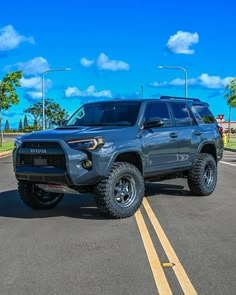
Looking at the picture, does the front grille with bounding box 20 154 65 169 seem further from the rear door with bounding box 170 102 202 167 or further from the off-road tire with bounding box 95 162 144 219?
the rear door with bounding box 170 102 202 167

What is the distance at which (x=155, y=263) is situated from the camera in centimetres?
524

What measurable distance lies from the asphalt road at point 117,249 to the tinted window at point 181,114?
65.4 inches

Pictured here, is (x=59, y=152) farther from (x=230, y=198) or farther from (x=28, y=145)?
(x=230, y=198)

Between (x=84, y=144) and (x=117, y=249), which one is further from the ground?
(x=84, y=144)

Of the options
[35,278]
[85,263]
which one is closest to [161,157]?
[85,263]

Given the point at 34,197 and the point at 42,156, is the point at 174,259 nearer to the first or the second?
the point at 42,156

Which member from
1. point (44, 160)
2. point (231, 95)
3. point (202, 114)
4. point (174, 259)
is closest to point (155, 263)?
point (174, 259)

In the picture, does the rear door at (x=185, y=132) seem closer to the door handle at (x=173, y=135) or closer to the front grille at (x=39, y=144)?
the door handle at (x=173, y=135)

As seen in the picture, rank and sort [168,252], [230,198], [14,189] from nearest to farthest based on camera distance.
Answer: [168,252] → [230,198] → [14,189]

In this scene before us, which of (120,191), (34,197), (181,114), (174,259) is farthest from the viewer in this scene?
(181,114)

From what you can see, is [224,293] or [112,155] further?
[112,155]

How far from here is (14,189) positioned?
11547 mm

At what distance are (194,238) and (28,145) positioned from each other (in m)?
3.29

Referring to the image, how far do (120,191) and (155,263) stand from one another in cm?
289
